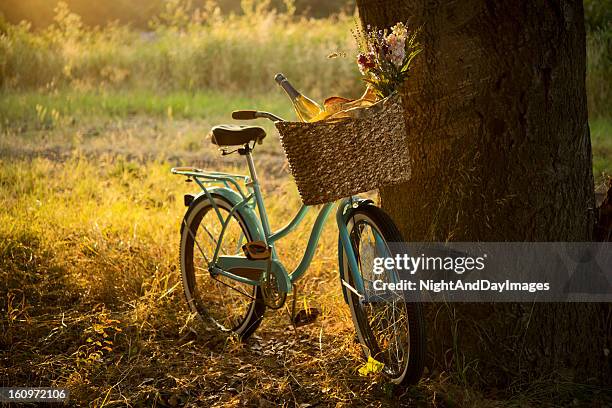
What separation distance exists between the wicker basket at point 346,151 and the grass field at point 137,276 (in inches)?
33.5

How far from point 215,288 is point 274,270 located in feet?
2.51

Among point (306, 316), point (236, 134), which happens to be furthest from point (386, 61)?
point (306, 316)

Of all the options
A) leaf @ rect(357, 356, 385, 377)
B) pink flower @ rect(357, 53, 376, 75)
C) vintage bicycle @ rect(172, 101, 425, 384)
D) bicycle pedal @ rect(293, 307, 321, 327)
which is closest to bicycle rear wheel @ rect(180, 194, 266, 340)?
vintage bicycle @ rect(172, 101, 425, 384)

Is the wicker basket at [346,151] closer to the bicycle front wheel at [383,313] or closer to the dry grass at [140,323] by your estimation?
the bicycle front wheel at [383,313]

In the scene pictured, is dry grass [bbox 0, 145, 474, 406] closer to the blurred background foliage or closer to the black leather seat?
the black leather seat

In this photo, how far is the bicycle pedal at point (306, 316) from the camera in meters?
3.93

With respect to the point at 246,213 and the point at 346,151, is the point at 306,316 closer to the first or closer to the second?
the point at 246,213

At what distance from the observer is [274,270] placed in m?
3.60

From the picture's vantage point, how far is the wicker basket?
2795 mm

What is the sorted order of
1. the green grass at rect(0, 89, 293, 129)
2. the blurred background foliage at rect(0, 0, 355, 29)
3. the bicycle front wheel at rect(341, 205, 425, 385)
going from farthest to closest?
the blurred background foliage at rect(0, 0, 355, 29), the green grass at rect(0, 89, 293, 129), the bicycle front wheel at rect(341, 205, 425, 385)

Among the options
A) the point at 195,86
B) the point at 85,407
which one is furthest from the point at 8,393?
the point at 195,86

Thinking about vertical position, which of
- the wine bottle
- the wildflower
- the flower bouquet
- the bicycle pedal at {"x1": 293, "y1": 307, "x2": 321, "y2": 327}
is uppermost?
the wildflower

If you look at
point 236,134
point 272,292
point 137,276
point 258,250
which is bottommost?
point 137,276

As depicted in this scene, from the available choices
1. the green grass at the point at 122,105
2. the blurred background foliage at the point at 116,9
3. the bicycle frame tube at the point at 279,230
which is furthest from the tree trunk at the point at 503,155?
the blurred background foliage at the point at 116,9
